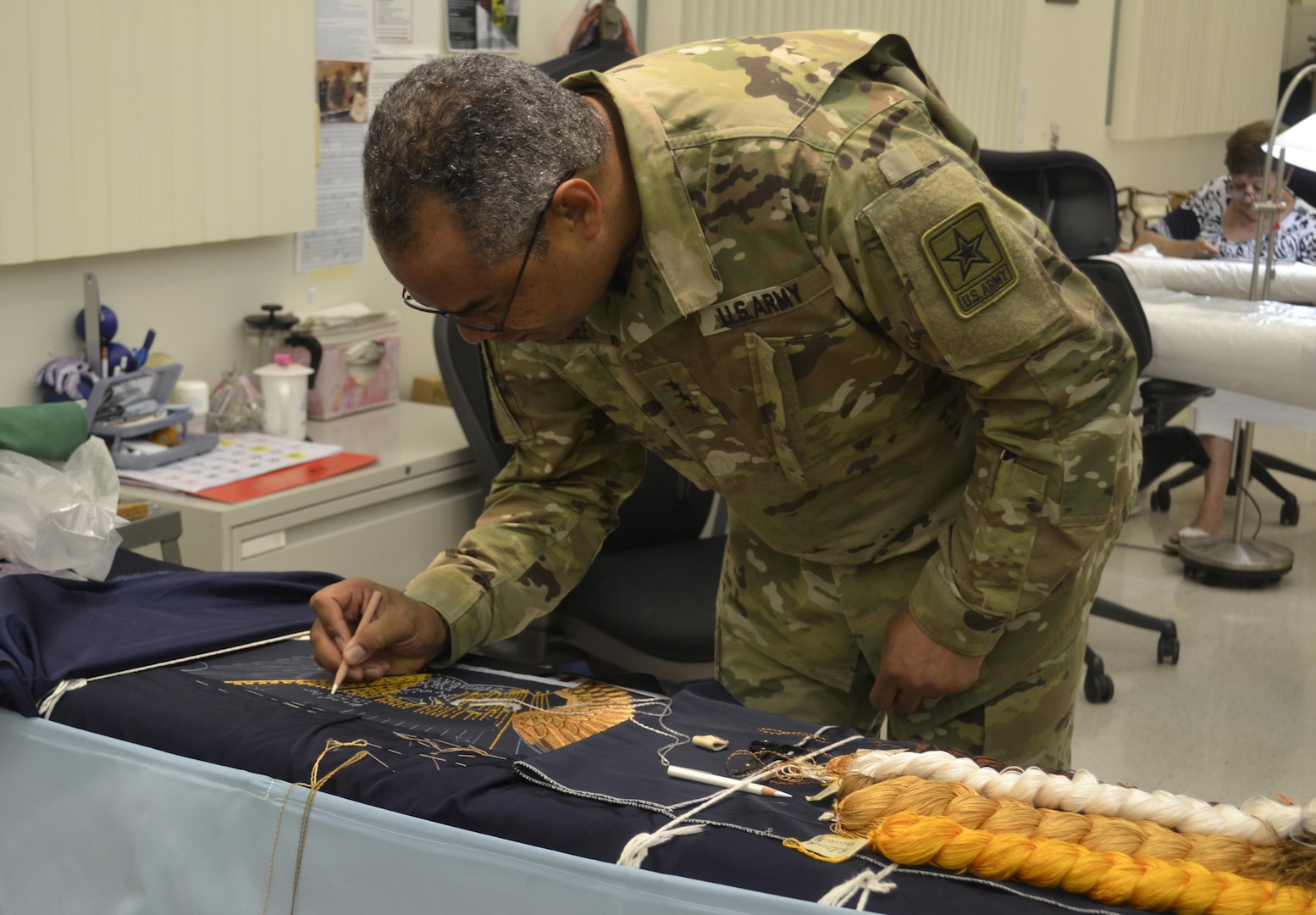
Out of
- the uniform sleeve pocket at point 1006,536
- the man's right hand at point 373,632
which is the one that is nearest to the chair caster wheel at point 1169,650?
the uniform sleeve pocket at point 1006,536

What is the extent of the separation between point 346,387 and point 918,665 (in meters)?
1.76

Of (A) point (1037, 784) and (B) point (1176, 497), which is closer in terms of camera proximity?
(A) point (1037, 784)

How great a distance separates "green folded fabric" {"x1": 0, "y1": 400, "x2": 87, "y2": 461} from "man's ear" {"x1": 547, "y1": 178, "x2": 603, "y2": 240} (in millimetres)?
834

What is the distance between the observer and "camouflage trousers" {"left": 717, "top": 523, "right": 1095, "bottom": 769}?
1403mm

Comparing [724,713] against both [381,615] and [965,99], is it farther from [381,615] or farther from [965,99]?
[965,99]

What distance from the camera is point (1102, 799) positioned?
918 mm

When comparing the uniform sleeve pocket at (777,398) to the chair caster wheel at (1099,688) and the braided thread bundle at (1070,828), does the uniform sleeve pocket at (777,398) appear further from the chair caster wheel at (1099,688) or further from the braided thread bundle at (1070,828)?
the chair caster wheel at (1099,688)

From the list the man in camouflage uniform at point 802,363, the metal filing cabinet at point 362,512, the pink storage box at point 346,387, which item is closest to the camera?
the man in camouflage uniform at point 802,363

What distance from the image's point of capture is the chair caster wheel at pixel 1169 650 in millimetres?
3355

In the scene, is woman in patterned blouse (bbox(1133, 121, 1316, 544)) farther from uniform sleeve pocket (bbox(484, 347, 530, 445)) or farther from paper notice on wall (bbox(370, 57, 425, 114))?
uniform sleeve pocket (bbox(484, 347, 530, 445))

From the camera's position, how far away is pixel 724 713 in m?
1.17

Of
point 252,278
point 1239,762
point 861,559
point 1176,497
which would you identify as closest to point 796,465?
point 861,559

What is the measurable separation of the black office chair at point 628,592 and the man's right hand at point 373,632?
90 centimetres

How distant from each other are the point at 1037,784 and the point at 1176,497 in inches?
170
